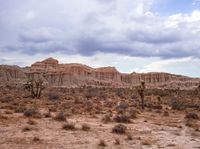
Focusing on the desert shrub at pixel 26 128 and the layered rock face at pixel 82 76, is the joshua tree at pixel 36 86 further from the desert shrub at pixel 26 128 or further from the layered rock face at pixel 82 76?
the layered rock face at pixel 82 76

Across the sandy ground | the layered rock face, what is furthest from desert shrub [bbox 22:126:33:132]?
the layered rock face

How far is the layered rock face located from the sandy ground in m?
113

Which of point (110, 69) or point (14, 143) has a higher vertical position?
point (110, 69)

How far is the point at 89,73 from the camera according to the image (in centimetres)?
16925

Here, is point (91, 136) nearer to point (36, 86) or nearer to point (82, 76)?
point (36, 86)

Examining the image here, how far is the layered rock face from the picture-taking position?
144 meters

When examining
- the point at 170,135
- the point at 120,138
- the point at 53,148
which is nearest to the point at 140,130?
the point at 170,135

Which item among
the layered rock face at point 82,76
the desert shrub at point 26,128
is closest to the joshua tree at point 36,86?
the desert shrub at point 26,128

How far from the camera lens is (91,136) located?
18.8 meters

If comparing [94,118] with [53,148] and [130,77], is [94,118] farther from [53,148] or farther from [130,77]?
[130,77]

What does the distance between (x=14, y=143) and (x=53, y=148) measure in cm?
184

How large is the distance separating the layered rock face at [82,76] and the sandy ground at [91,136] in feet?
369

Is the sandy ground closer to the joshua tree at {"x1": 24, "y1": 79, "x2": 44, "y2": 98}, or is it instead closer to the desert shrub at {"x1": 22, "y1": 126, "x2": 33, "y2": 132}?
the desert shrub at {"x1": 22, "y1": 126, "x2": 33, "y2": 132}

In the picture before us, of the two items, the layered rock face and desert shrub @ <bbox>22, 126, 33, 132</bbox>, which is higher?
the layered rock face
